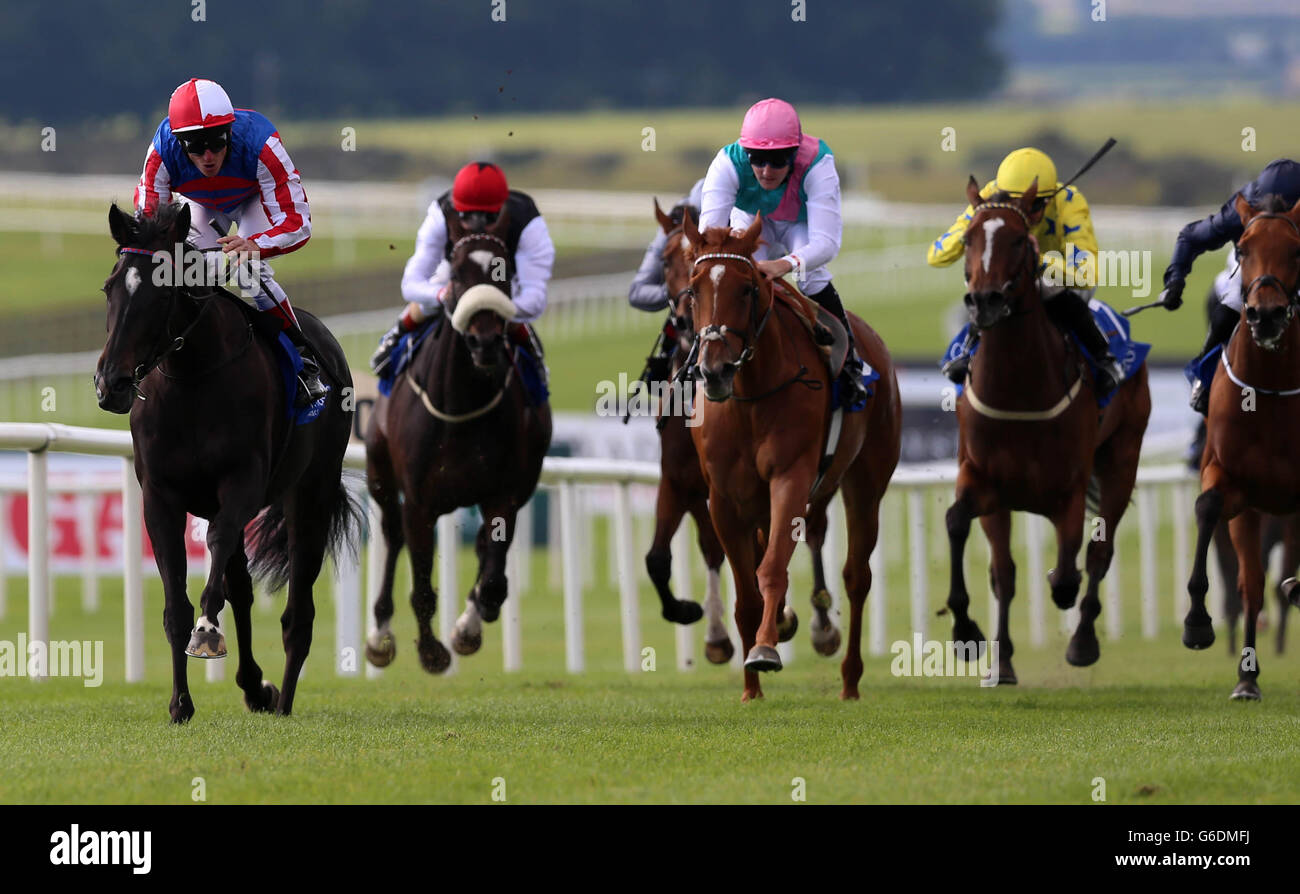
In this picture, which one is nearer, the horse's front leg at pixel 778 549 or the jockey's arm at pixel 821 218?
the horse's front leg at pixel 778 549

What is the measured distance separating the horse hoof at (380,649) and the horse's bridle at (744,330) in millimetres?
2603

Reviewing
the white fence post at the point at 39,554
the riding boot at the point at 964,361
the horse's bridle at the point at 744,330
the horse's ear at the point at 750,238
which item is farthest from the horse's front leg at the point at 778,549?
the white fence post at the point at 39,554

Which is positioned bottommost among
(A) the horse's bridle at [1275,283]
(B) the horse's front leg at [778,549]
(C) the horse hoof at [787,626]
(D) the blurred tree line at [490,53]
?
(C) the horse hoof at [787,626]

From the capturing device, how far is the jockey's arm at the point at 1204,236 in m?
8.38

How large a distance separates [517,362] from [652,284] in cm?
72

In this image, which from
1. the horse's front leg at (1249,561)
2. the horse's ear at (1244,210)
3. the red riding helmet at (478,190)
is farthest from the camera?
the red riding helmet at (478,190)

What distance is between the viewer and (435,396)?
8.62 m

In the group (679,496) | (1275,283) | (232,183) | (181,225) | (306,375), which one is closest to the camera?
(181,225)

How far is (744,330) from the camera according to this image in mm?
7102

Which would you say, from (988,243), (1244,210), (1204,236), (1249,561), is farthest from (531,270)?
(1249,561)

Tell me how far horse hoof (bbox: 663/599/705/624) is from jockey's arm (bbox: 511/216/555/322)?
1423mm

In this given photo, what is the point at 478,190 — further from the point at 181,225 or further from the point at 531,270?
the point at 181,225
